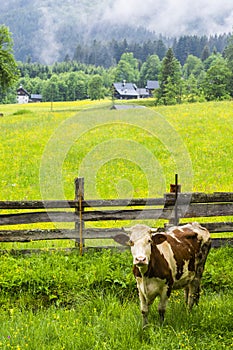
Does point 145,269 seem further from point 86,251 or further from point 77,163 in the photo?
point 77,163

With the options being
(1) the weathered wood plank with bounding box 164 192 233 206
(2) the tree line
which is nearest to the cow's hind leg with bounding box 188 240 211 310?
(1) the weathered wood plank with bounding box 164 192 233 206

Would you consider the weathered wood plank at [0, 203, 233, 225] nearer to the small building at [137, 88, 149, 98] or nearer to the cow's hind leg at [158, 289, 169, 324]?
the cow's hind leg at [158, 289, 169, 324]

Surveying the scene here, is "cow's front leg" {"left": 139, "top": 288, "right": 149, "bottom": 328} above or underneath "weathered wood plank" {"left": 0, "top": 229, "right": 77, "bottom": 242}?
underneath

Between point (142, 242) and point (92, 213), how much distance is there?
406 cm

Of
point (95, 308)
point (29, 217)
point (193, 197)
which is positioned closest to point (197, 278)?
point (95, 308)

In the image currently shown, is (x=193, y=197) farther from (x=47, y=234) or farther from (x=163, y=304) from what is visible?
(x=163, y=304)

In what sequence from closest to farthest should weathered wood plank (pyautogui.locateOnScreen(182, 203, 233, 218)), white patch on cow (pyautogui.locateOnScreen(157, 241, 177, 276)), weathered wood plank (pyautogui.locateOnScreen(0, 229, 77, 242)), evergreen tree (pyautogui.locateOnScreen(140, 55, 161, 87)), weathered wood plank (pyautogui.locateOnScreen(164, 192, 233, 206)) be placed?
white patch on cow (pyautogui.locateOnScreen(157, 241, 177, 276))
weathered wood plank (pyautogui.locateOnScreen(0, 229, 77, 242))
weathered wood plank (pyautogui.locateOnScreen(164, 192, 233, 206))
weathered wood plank (pyautogui.locateOnScreen(182, 203, 233, 218))
evergreen tree (pyautogui.locateOnScreen(140, 55, 161, 87))

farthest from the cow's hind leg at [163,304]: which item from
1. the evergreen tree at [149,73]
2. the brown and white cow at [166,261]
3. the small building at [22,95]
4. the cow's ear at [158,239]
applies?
the small building at [22,95]

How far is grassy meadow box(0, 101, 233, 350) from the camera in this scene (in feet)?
20.2

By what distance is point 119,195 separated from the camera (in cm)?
1700

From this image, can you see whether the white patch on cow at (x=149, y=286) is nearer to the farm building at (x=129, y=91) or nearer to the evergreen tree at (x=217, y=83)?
the evergreen tree at (x=217, y=83)

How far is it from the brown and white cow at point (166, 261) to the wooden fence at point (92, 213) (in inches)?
92.6

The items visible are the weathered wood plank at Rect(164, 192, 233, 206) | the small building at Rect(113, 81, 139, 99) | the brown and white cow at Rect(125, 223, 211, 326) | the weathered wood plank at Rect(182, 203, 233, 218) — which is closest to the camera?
the brown and white cow at Rect(125, 223, 211, 326)

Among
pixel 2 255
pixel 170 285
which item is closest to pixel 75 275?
pixel 2 255
